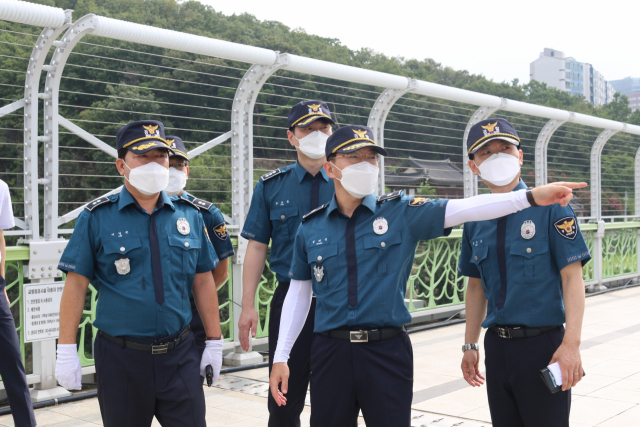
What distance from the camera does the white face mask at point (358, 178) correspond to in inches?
97.0

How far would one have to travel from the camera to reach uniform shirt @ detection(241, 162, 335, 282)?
3342 mm

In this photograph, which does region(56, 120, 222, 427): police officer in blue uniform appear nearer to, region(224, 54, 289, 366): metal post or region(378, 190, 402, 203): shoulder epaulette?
region(378, 190, 402, 203): shoulder epaulette

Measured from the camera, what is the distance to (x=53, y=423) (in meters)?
4.11

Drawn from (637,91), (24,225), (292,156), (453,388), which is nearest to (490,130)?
(453,388)

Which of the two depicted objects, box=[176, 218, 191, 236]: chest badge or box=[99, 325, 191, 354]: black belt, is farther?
box=[176, 218, 191, 236]: chest badge

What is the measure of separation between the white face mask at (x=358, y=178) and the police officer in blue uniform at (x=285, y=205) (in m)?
0.88

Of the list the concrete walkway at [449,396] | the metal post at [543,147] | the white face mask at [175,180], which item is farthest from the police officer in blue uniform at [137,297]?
the metal post at [543,147]

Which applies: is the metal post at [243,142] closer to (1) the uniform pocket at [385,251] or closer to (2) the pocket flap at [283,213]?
(2) the pocket flap at [283,213]

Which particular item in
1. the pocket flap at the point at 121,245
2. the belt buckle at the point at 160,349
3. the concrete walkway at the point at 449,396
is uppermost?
the pocket flap at the point at 121,245

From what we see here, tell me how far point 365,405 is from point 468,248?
100 centimetres

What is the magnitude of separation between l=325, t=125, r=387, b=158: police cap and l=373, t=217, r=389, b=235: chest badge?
27 cm

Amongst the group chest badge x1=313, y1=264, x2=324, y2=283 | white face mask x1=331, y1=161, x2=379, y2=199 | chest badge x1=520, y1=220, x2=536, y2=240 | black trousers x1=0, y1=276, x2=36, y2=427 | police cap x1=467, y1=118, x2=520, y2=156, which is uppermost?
police cap x1=467, y1=118, x2=520, y2=156

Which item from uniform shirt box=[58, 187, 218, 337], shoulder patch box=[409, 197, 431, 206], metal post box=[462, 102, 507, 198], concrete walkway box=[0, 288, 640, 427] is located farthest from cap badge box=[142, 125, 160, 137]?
metal post box=[462, 102, 507, 198]

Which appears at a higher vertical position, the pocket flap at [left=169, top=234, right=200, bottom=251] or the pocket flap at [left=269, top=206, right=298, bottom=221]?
the pocket flap at [left=269, top=206, right=298, bottom=221]
